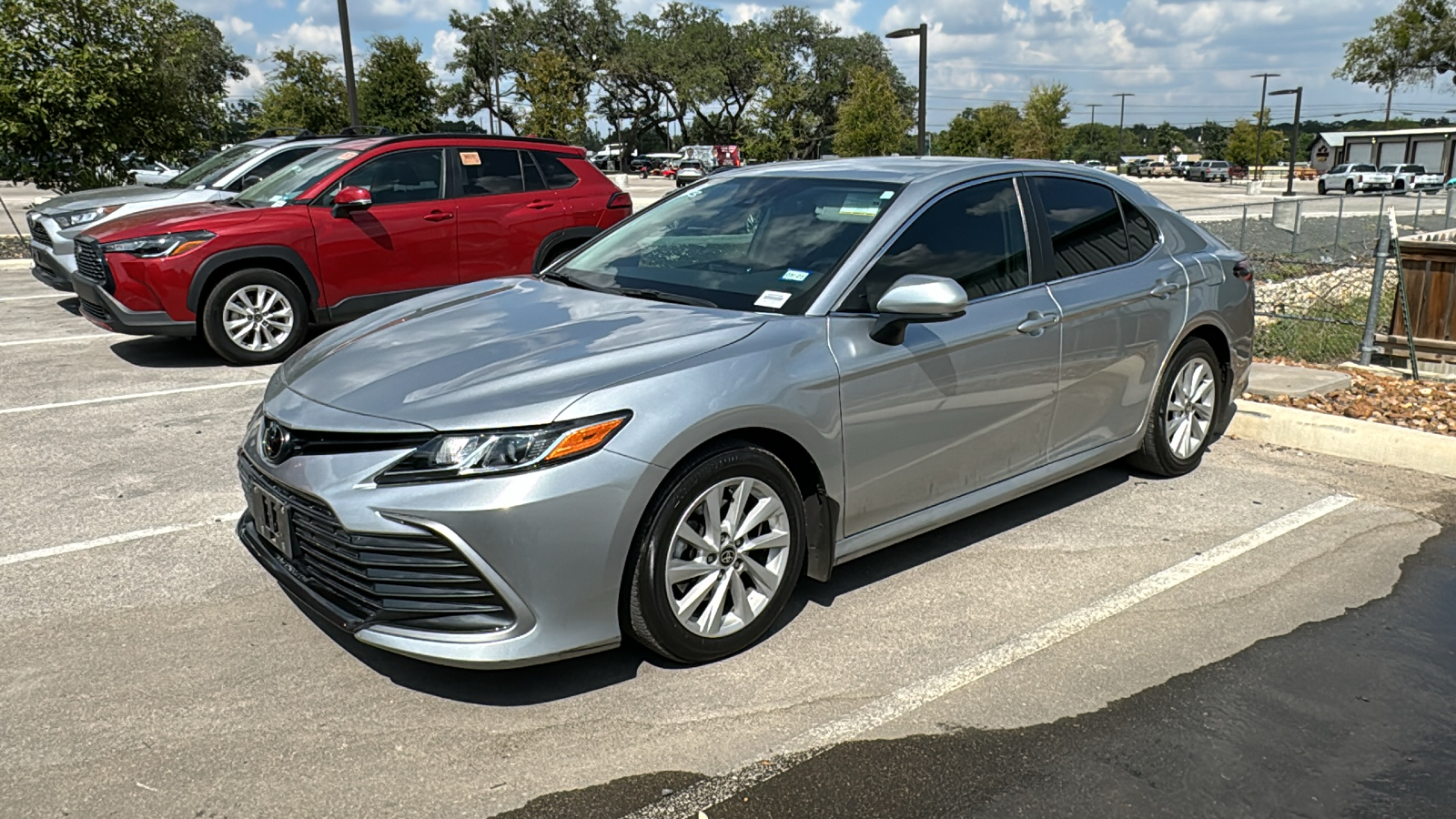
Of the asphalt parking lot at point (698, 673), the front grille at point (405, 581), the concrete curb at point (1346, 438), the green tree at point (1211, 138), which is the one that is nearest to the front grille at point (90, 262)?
the asphalt parking lot at point (698, 673)

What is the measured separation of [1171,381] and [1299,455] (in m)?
1.45

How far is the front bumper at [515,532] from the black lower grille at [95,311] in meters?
6.00

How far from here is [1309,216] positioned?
18500mm

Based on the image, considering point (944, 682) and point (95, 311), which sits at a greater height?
point (95, 311)

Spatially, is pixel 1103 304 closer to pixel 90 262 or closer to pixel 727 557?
pixel 727 557

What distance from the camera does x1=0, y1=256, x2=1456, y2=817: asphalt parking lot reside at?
9.57 feet

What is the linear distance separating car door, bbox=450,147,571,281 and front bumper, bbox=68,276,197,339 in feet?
7.57

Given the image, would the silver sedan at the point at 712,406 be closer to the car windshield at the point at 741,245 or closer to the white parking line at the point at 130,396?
the car windshield at the point at 741,245

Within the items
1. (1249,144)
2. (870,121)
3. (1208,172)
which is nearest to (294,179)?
(870,121)

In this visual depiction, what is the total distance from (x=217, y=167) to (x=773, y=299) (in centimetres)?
1020

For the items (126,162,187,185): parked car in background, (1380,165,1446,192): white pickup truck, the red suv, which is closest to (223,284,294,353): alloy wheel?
the red suv

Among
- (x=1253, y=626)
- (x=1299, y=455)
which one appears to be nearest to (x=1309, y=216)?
(x=1299, y=455)

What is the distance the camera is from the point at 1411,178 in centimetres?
5759

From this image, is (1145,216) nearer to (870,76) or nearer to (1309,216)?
(1309,216)
